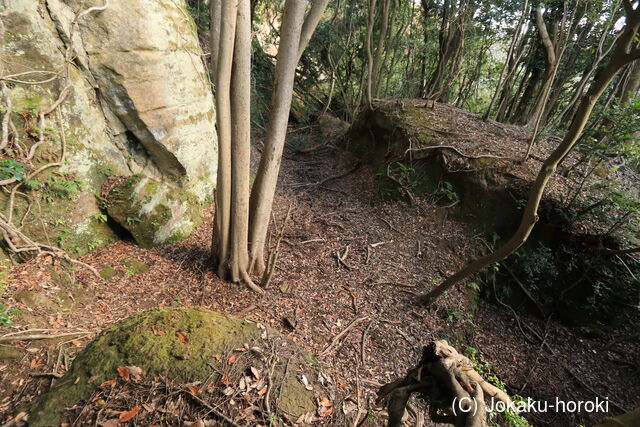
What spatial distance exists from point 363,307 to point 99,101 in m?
5.43

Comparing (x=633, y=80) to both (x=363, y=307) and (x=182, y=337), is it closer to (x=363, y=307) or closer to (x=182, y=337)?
(x=363, y=307)

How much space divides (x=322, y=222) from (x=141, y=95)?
13.6ft

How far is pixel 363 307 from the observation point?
15.9ft

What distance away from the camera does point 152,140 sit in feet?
17.5

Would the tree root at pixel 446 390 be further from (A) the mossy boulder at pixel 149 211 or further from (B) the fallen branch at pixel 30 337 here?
(A) the mossy boulder at pixel 149 211

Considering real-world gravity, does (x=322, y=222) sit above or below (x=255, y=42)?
below

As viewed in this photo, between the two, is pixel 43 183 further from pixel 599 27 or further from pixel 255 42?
pixel 599 27

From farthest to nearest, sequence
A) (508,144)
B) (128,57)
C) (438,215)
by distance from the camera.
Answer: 1. (508,144)
2. (438,215)
3. (128,57)

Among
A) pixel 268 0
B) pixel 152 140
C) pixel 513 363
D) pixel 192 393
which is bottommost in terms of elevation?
pixel 513 363

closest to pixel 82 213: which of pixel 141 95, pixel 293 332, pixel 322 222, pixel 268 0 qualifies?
pixel 141 95

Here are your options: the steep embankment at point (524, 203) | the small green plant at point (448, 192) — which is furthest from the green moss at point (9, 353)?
the small green plant at point (448, 192)

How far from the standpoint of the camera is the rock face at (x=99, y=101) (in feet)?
13.2

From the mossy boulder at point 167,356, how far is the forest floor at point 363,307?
899 millimetres

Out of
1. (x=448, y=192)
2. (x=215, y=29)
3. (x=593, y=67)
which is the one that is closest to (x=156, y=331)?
(x=215, y=29)
